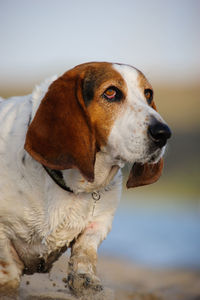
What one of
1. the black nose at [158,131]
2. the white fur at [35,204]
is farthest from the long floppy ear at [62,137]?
the black nose at [158,131]

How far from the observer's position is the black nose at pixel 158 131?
3.81 m

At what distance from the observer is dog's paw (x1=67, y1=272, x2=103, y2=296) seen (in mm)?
4012

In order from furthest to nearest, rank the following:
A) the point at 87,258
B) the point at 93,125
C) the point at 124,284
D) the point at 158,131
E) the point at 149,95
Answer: the point at 124,284, the point at 149,95, the point at 87,258, the point at 93,125, the point at 158,131

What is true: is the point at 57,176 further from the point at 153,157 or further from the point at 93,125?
the point at 153,157

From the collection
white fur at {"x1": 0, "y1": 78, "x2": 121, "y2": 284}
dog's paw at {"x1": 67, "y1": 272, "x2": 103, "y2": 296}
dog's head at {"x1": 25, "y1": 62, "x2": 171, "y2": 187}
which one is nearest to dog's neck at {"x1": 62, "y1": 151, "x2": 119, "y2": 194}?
white fur at {"x1": 0, "y1": 78, "x2": 121, "y2": 284}

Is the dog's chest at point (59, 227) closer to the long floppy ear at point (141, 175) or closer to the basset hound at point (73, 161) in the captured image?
the basset hound at point (73, 161)

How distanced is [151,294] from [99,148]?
109 inches

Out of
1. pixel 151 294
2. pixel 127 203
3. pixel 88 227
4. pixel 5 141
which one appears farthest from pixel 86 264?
pixel 127 203

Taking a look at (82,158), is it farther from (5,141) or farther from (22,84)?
(22,84)

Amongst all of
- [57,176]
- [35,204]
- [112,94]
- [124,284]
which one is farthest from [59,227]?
[124,284]

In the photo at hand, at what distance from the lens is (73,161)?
3844mm

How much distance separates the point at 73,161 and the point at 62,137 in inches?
6.8

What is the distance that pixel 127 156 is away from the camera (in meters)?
3.96

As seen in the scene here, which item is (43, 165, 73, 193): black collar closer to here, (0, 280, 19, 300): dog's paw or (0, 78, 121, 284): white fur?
(0, 78, 121, 284): white fur
